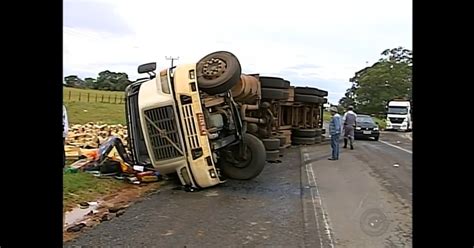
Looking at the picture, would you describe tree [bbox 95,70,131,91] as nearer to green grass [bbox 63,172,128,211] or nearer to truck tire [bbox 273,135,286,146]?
green grass [bbox 63,172,128,211]

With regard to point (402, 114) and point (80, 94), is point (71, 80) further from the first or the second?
point (402, 114)

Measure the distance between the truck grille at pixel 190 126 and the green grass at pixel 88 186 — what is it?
4.01 ft

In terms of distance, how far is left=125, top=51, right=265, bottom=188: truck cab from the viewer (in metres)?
6.31

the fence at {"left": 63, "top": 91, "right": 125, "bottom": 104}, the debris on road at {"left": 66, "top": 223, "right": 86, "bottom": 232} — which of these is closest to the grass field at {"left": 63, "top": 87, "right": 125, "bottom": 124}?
the fence at {"left": 63, "top": 91, "right": 125, "bottom": 104}

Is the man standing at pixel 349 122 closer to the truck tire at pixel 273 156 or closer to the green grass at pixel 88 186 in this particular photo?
the truck tire at pixel 273 156

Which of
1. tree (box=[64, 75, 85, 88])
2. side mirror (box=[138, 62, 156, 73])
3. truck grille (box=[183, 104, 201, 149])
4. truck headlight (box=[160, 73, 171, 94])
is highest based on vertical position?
side mirror (box=[138, 62, 156, 73])

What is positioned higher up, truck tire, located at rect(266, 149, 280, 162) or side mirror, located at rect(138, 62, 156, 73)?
side mirror, located at rect(138, 62, 156, 73)

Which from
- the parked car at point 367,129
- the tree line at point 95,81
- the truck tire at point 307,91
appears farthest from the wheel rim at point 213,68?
the parked car at point 367,129

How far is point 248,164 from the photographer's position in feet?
23.7

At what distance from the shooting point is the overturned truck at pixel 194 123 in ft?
20.7

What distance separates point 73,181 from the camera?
253 inches
